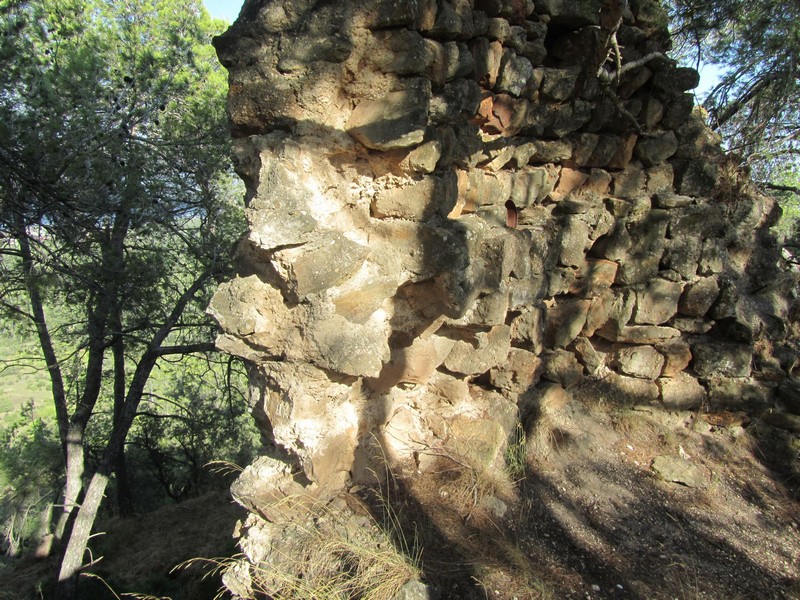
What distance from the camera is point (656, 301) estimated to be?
3768 mm

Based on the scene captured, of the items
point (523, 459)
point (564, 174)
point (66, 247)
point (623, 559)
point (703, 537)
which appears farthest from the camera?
point (66, 247)

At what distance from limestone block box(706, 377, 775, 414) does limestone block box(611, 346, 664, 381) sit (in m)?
0.44

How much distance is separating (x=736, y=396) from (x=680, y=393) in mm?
422

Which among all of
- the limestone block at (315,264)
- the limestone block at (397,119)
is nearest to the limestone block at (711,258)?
the limestone block at (397,119)

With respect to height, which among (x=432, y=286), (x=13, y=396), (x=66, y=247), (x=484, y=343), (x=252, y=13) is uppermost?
(x=252, y=13)

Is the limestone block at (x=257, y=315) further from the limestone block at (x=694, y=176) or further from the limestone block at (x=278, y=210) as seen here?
the limestone block at (x=694, y=176)

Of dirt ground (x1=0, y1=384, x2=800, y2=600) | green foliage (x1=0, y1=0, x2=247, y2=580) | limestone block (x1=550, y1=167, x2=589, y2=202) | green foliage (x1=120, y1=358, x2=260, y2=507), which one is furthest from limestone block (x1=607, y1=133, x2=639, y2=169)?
green foliage (x1=120, y1=358, x2=260, y2=507)

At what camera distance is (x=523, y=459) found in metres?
3.10

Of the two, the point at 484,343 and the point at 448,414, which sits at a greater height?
the point at 484,343

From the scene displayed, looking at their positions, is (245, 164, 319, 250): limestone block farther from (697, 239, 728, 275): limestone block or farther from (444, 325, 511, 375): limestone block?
(697, 239, 728, 275): limestone block

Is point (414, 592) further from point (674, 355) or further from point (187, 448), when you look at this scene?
point (187, 448)

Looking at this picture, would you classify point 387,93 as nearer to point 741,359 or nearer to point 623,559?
point 623,559

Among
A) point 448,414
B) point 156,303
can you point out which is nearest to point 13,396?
point 156,303

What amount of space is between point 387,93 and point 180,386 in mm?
10514
